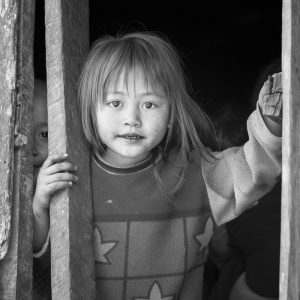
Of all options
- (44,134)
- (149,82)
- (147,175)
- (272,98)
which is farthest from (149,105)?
(44,134)

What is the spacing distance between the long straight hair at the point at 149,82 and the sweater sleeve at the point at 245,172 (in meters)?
0.09

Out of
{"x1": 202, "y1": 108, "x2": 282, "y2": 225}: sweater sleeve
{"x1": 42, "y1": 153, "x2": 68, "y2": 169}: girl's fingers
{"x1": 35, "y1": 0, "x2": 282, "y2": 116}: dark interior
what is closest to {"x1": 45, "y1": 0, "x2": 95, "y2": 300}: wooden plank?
{"x1": 42, "y1": 153, "x2": 68, "y2": 169}: girl's fingers

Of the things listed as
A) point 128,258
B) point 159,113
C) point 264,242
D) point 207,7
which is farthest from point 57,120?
point 207,7

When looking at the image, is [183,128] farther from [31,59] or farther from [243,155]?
[31,59]

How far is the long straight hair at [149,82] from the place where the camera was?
197cm

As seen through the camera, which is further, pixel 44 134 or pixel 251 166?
pixel 44 134

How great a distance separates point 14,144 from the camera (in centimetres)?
184

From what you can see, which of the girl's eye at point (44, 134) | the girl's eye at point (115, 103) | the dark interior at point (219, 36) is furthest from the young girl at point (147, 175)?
the dark interior at point (219, 36)

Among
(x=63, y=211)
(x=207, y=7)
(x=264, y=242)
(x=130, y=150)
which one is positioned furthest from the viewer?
(x=207, y=7)

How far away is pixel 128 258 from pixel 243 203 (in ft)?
1.34

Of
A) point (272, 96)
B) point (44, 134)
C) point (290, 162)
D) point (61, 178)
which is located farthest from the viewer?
point (44, 134)

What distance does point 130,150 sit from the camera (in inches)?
77.2

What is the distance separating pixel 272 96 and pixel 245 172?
35cm

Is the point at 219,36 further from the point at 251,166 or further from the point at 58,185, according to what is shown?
the point at 58,185
